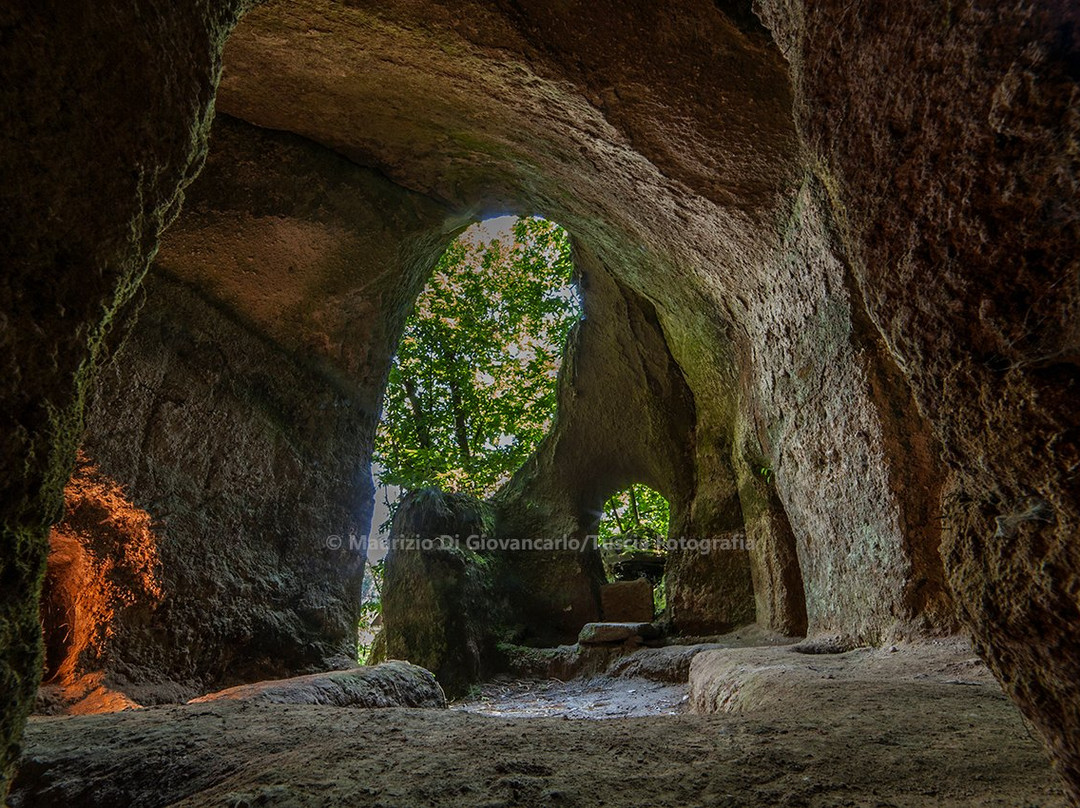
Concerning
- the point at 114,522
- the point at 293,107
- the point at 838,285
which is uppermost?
the point at 293,107

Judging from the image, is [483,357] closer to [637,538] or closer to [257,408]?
[637,538]

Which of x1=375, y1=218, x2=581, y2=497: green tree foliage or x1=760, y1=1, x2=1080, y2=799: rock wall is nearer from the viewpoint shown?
x1=760, y1=1, x2=1080, y2=799: rock wall

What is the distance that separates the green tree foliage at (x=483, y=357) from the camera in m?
11.6

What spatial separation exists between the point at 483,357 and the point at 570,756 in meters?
11.0

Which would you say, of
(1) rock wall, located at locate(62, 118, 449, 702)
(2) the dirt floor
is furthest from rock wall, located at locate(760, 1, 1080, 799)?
(1) rock wall, located at locate(62, 118, 449, 702)

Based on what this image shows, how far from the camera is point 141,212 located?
1217 mm

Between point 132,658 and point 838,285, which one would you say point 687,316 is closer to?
point 838,285

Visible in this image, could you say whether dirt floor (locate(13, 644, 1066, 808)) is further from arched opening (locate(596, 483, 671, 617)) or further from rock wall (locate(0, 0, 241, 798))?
arched opening (locate(596, 483, 671, 617))

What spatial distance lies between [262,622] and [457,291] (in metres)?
8.88

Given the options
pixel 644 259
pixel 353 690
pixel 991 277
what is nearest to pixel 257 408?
pixel 353 690

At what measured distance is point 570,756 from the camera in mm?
1462

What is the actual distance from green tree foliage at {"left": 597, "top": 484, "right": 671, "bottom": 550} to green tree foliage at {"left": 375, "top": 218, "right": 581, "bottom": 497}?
7.42 ft

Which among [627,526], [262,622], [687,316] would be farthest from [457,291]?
[262,622]

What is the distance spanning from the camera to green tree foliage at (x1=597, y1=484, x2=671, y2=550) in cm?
1286
